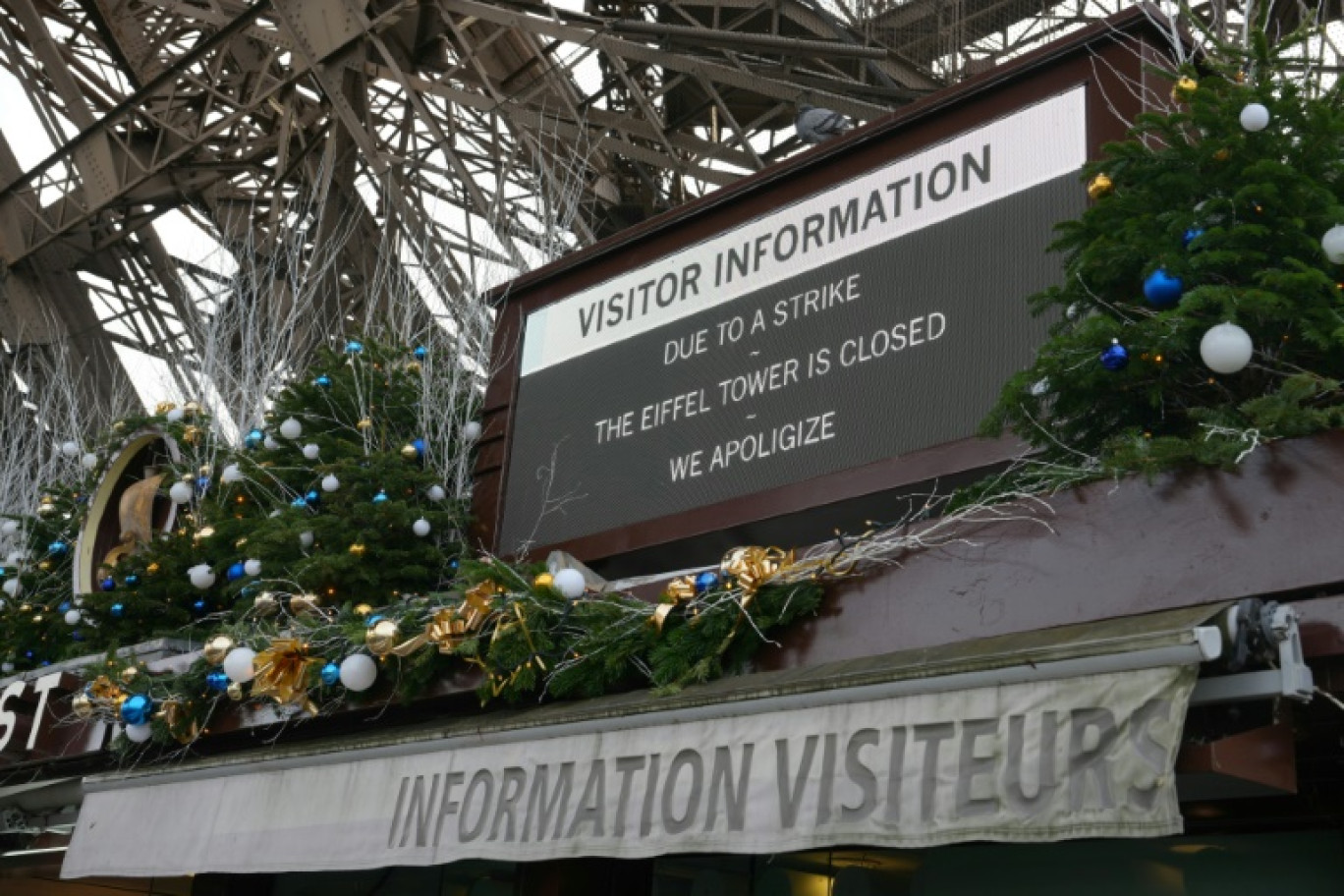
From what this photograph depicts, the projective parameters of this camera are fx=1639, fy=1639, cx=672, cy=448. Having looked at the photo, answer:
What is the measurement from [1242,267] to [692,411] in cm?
260

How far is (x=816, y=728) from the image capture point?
4.62 metres

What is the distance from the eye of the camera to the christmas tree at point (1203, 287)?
450cm

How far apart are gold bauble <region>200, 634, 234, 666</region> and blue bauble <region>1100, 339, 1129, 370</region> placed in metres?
4.08

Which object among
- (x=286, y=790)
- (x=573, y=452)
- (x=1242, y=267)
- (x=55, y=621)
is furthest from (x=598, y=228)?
(x=1242, y=267)

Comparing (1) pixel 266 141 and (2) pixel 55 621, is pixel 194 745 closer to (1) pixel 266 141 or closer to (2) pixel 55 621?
(2) pixel 55 621

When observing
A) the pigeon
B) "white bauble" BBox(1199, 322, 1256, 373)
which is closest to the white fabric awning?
"white bauble" BBox(1199, 322, 1256, 373)

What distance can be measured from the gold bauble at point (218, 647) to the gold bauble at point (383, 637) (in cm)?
97

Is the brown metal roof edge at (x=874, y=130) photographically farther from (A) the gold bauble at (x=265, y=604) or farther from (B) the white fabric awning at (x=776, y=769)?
(B) the white fabric awning at (x=776, y=769)

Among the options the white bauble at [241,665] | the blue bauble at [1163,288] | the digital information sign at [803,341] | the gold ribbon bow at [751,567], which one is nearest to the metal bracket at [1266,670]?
the blue bauble at [1163,288]

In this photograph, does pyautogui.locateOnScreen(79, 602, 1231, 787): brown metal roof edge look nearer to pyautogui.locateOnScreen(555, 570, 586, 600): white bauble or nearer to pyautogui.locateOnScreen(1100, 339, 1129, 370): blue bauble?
pyautogui.locateOnScreen(555, 570, 586, 600): white bauble

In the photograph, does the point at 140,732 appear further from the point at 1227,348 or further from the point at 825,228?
the point at 1227,348

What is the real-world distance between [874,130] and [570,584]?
7.15 feet

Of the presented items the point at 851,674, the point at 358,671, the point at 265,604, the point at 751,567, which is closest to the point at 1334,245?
the point at 851,674

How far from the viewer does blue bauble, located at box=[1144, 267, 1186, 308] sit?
4.70 m
